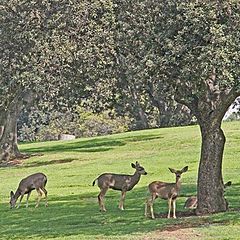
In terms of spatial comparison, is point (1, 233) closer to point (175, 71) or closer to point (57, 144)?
point (175, 71)

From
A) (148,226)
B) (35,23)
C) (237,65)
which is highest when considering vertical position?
(35,23)

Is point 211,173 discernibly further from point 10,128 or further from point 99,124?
point 99,124

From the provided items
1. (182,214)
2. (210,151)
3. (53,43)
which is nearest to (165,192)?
(182,214)

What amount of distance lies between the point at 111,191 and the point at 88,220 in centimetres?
858

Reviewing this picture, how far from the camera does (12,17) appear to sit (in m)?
36.0

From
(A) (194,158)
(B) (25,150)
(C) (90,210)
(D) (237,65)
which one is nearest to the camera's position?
(D) (237,65)

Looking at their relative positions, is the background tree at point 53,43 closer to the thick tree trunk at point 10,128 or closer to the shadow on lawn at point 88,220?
the thick tree trunk at point 10,128

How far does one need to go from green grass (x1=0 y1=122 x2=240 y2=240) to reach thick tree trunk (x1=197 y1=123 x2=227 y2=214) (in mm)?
637

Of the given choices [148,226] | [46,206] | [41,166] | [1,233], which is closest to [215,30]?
[148,226]

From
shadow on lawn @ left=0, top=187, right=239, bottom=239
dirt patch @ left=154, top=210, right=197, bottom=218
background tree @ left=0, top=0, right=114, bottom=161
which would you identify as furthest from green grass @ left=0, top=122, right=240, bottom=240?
background tree @ left=0, top=0, right=114, bottom=161

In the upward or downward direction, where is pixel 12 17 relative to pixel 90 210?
upward

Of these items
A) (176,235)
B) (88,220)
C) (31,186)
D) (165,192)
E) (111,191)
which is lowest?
(176,235)

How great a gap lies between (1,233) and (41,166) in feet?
67.1

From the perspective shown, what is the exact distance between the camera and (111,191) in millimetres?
28969
